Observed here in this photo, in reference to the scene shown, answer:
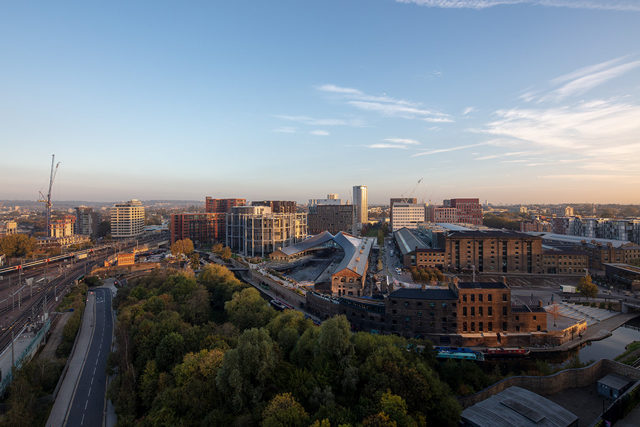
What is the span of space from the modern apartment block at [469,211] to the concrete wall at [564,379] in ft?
308

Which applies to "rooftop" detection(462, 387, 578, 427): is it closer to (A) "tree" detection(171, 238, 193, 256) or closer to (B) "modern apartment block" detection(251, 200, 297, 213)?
(A) "tree" detection(171, 238, 193, 256)

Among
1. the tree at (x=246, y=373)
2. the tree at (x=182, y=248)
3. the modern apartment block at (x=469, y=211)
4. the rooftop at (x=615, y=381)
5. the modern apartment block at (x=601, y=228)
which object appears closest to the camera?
the tree at (x=246, y=373)

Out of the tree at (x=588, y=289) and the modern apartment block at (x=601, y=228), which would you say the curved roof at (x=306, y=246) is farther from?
the modern apartment block at (x=601, y=228)

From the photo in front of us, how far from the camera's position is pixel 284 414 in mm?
14336

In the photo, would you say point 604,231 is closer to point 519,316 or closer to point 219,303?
point 519,316

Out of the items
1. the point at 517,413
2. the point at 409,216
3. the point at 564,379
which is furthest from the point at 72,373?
the point at 409,216

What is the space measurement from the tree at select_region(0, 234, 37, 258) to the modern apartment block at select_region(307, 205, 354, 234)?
220ft

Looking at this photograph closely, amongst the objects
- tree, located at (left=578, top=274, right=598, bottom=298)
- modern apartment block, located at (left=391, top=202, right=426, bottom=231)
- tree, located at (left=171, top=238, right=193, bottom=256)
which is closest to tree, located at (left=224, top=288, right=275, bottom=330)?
tree, located at (left=578, top=274, right=598, bottom=298)

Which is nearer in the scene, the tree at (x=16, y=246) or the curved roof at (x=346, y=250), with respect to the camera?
the curved roof at (x=346, y=250)

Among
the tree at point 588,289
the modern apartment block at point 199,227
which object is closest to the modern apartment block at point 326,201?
the modern apartment block at point 199,227

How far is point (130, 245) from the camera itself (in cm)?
7994

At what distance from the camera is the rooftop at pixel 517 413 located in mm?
15609

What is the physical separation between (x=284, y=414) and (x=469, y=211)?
11002cm

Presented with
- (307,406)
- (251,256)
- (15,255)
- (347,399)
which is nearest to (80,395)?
(307,406)
